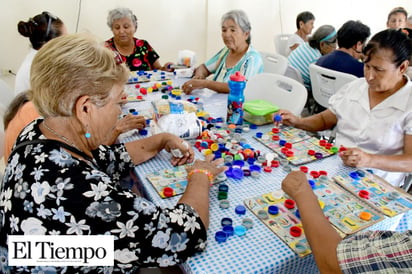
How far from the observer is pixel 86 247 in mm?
740

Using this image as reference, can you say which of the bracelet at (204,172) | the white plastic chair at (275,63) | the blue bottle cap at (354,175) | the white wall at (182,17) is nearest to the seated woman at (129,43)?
the white wall at (182,17)

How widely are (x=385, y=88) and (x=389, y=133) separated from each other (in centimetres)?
20

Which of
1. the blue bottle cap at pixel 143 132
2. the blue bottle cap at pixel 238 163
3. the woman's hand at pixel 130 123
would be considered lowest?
the blue bottle cap at pixel 238 163

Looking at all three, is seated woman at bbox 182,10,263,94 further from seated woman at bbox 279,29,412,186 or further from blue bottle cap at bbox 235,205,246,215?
blue bottle cap at bbox 235,205,246,215

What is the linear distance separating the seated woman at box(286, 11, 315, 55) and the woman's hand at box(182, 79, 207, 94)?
Answer: 229cm

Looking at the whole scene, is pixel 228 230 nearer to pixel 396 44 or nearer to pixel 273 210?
pixel 273 210

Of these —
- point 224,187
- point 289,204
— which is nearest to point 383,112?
point 289,204

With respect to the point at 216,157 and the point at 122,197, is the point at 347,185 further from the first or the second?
the point at 122,197

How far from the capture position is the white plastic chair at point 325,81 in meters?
2.23

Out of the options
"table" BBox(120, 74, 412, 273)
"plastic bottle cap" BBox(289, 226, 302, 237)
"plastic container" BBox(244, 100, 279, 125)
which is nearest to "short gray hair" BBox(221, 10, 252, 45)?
"plastic container" BBox(244, 100, 279, 125)

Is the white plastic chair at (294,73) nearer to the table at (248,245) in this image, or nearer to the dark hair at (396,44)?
the dark hair at (396,44)

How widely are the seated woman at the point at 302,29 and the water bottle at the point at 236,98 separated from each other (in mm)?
2758

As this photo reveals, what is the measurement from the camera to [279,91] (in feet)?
6.55

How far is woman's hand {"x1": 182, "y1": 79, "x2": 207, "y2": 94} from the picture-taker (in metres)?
2.12
